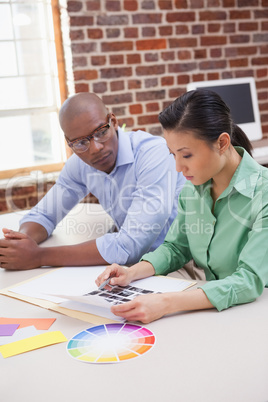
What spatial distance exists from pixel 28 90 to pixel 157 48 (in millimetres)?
969

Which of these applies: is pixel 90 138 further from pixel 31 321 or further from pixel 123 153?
pixel 31 321

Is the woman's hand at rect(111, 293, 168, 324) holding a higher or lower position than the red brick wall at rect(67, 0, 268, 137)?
lower

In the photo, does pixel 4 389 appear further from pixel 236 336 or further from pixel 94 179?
pixel 94 179

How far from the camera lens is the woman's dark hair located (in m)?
1.30

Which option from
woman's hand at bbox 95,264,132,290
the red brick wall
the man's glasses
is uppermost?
the red brick wall

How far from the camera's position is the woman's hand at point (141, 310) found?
1137 millimetres

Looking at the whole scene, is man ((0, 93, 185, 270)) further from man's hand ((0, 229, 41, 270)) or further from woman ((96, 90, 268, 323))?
woman ((96, 90, 268, 323))

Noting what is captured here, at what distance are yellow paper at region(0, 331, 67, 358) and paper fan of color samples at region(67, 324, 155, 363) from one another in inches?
1.6

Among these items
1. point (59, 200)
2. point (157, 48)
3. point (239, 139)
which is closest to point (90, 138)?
point (59, 200)

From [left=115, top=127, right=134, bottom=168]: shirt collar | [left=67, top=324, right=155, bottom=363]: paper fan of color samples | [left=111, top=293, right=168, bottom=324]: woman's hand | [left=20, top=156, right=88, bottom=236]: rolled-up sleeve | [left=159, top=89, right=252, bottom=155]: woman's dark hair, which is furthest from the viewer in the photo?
[left=20, top=156, right=88, bottom=236]: rolled-up sleeve

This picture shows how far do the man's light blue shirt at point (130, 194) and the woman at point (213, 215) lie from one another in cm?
20

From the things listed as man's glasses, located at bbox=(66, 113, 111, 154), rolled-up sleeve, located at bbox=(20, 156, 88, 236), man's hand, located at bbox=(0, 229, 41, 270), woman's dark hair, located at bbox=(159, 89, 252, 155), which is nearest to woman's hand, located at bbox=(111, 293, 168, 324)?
woman's dark hair, located at bbox=(159, 89, 252, 155)

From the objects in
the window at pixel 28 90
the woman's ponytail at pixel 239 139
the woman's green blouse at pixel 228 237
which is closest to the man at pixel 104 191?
the woman's green blouse at pixel 228 237

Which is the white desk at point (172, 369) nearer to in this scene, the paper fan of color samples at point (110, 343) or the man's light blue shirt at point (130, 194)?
the paper fan of color samples at point (110, 343)
